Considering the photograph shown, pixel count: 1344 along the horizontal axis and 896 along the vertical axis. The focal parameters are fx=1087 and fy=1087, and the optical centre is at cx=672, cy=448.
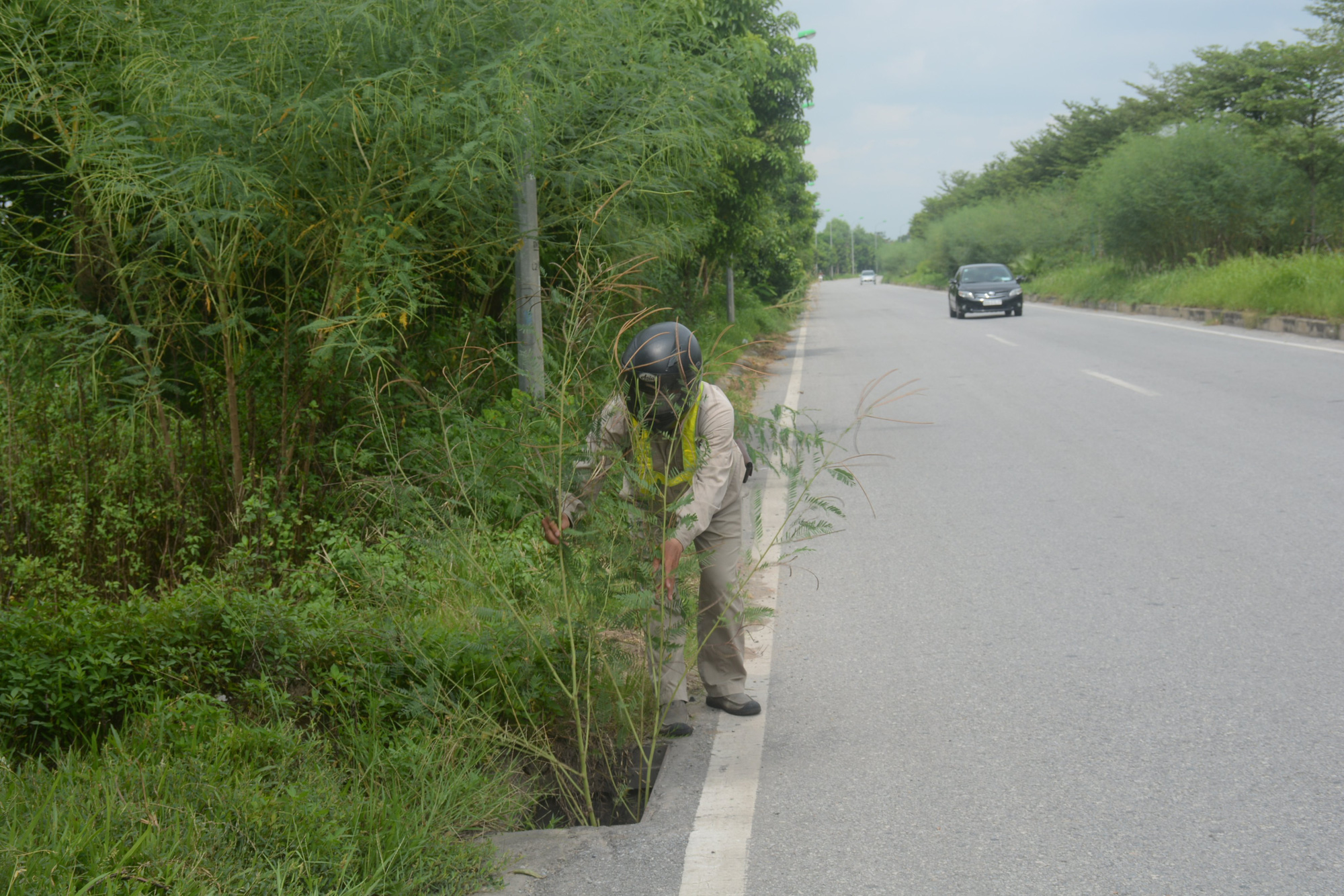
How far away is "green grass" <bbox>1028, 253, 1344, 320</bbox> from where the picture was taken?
18.2 meters

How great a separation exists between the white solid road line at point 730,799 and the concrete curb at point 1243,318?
15.5 metres

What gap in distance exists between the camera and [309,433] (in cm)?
559

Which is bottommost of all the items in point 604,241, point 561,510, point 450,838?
point 450,838

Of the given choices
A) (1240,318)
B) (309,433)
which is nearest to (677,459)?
(309,433)

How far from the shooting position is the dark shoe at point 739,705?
4164 mm

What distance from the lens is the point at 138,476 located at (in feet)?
18.8

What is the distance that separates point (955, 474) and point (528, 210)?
4027mm

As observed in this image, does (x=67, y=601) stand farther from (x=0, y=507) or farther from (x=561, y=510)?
(x=561, y=510)

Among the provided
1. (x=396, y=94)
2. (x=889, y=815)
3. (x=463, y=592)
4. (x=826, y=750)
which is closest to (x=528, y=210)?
(x=396, y=94)

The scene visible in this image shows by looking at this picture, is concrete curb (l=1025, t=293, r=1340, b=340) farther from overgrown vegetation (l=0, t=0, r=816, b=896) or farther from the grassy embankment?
the grassy embankment

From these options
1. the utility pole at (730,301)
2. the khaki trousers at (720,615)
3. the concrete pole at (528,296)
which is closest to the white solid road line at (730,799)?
the khaki trousers at (720,615)

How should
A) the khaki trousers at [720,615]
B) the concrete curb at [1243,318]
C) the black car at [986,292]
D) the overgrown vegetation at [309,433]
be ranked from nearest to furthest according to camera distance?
the overgrown vegetation at [309,433] → the khaki trousers at [720,615] → the concrete curb at [1243,318] → the black car at [986,292]

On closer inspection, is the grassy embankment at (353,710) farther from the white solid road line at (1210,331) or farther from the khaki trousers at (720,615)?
the white solid road line at (1210,331)

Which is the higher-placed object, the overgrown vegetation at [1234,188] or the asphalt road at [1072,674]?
the overgrown vegetation at [1234,188]
